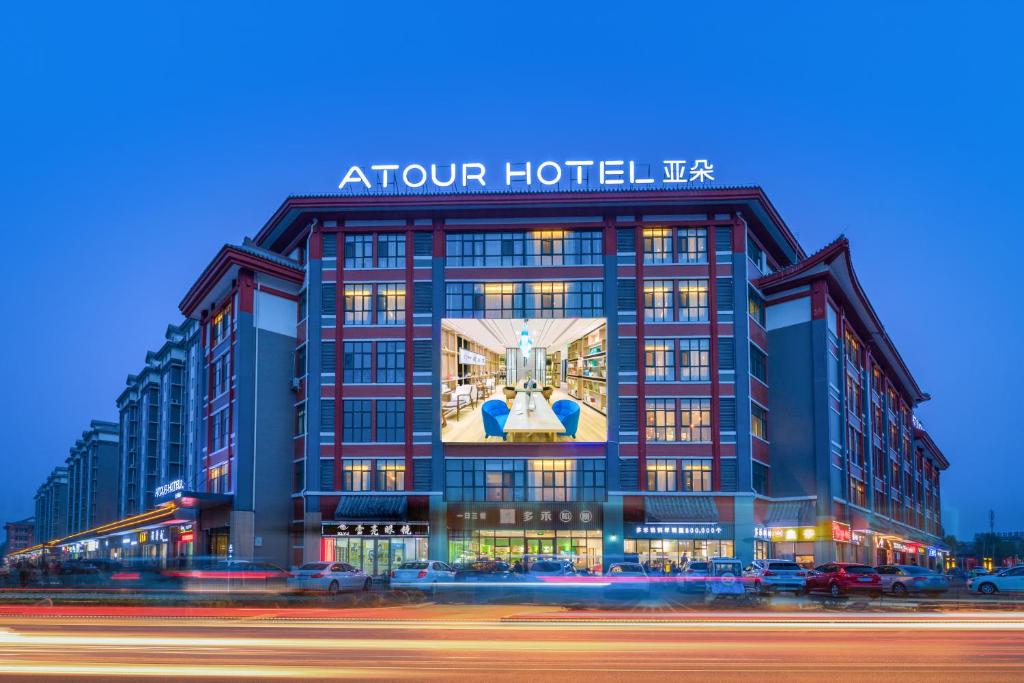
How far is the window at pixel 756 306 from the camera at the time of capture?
76375 millimetres

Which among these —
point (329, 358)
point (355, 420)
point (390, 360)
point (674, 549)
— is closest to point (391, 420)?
point (355, 420)

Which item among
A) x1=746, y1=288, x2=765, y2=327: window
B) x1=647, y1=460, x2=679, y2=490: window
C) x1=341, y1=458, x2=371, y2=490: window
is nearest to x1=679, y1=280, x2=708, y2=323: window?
x1=746, y1=288, x2=765, y2=327: window

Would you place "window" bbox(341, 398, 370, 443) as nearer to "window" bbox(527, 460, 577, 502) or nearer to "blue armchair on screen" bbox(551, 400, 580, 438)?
"window" bbox(527, 460, 577, 502)

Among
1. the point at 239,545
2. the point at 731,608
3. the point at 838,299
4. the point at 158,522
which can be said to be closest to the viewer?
the point at 731,608

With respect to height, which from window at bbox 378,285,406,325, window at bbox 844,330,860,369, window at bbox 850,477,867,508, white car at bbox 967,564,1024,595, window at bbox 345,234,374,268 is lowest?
white car at bbox 967,564,1024,595

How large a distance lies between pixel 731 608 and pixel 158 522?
204 feet

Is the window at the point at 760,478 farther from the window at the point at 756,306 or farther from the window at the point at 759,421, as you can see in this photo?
the window at the point at 756,306

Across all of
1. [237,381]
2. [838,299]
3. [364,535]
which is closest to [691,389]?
[838,299]

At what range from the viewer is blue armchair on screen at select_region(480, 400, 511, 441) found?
74375 millimetres

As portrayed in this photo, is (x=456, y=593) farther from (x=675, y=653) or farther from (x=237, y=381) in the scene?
(x=237, y=381)

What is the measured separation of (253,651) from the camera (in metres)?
21.7

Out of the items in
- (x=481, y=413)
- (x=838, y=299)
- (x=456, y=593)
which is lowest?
(x=456, y=593)

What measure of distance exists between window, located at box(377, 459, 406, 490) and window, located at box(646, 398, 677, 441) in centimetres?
1623

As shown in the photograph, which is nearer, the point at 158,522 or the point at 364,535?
the point at 364,535
